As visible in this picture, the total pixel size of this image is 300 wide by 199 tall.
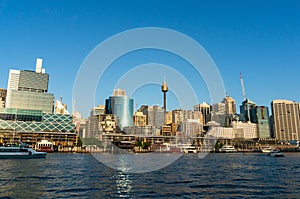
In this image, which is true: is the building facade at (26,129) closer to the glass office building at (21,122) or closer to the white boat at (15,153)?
the glass office building at (21,122)

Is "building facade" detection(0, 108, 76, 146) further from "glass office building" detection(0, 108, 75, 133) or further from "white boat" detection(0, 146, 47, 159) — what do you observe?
"white boat" detection(0, 146, 47, 159)

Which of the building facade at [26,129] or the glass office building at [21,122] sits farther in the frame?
the glass office building at [21,122]

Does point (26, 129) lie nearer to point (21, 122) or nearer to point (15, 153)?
point (21, 122)

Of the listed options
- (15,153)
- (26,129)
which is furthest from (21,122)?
(15,153)

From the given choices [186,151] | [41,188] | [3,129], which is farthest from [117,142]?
[41,188]

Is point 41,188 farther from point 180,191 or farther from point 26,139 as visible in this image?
point 26,139

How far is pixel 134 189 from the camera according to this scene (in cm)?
2589

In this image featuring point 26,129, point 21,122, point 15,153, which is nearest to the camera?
point 15,153

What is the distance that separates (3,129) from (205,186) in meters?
184

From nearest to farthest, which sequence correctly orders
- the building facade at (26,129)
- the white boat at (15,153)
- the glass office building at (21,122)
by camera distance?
the white boat at (15,153), the building facade at (26,129), the glass office building at (21,122)

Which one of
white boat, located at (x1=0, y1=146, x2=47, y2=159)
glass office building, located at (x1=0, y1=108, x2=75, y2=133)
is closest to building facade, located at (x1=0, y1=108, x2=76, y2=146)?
glass office building, located at (x1=0, y1=108, x2=75, y2=133)

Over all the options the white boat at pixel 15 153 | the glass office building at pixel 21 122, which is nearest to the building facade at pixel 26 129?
the glass office building at pixel 21 122

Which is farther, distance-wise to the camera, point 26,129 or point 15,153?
point 26,129

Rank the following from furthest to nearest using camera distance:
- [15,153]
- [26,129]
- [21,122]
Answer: [21,122], [26,129], [15,153]
